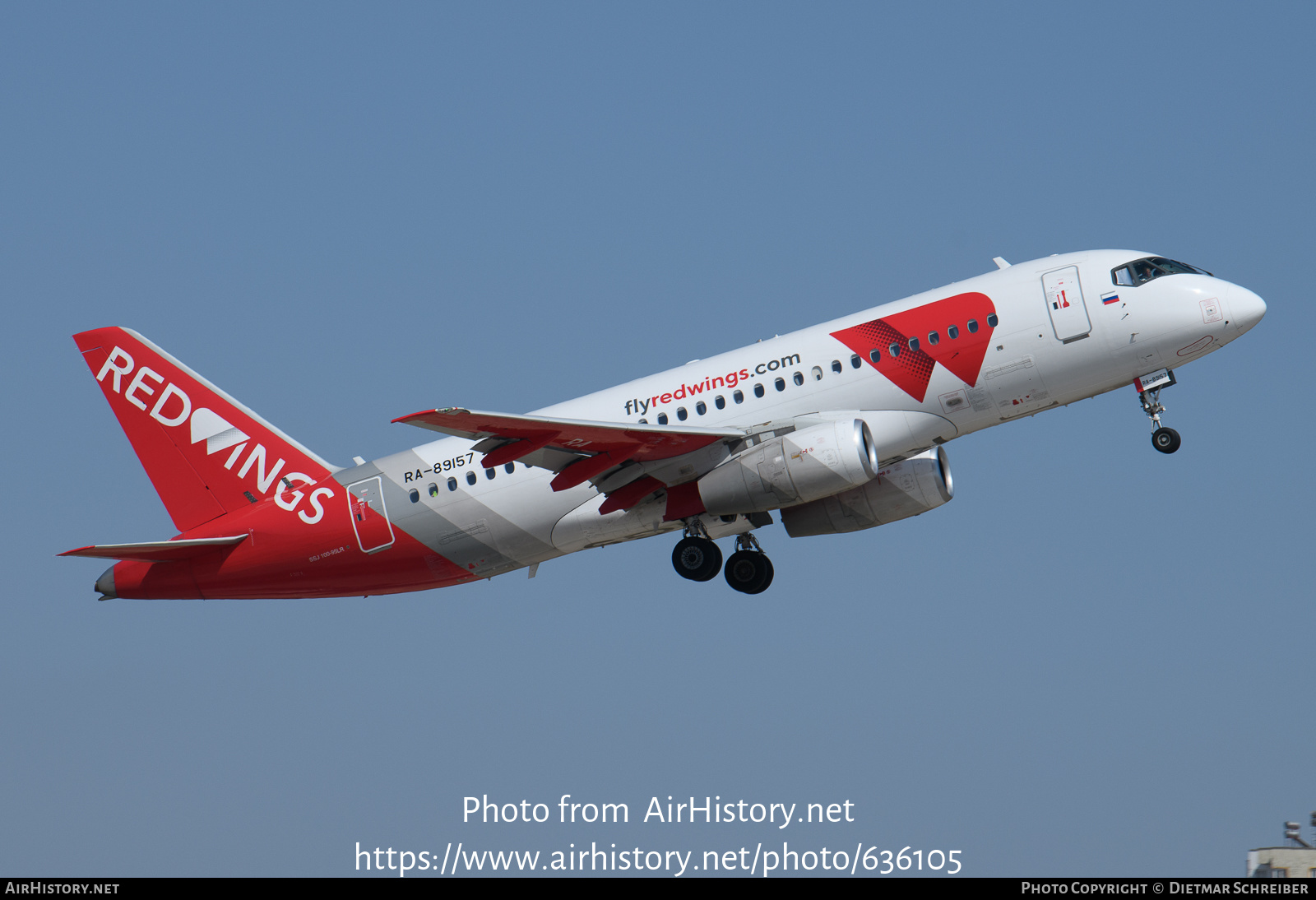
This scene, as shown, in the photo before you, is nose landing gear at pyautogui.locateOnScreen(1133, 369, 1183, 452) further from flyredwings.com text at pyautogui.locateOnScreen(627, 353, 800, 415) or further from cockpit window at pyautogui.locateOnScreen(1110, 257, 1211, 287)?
flyredwings.com text at pyautogui.locateOnScreen(627, 353, 800, 415)

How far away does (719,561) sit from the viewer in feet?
130

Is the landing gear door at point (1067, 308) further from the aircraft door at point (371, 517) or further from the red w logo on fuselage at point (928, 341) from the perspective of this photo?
the aircraft door at point (371, 517)

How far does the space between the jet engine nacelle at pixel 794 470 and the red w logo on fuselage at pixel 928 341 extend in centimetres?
164

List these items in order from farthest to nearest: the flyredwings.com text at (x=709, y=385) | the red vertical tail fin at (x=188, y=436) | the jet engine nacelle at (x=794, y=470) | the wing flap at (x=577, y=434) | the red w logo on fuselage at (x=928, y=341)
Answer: the red vertical tail fin at (x=188, y=436), the flyredwings.com text at (x=709, y=385), the red w logo on fuselage at (x=928, y=341), the jet engine nacelle at (x=794, y=470), the wing flap at (x=577, y=434)

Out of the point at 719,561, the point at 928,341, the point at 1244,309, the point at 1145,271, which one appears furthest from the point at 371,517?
the point at 1244,309

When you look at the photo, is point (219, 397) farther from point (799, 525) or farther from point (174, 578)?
point (799, 525)

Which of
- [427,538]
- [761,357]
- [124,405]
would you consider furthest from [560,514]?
[124,405]

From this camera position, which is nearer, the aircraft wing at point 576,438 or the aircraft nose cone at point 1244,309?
the aircraft wing at point 576,438

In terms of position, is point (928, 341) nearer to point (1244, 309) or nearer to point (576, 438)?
point (1244, 309)

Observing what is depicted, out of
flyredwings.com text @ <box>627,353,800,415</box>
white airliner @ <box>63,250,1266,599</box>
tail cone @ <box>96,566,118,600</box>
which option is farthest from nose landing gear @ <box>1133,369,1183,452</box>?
tail cone @ <box>96,566,118,600</box>

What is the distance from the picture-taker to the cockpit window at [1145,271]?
36.2 m

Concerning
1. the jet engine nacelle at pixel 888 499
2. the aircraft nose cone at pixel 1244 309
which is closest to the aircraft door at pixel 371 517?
the jet engine nacelle at pixel 888 499

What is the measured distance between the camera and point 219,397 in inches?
1720
